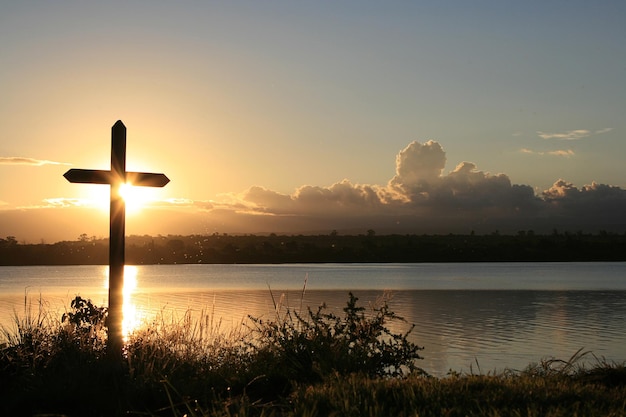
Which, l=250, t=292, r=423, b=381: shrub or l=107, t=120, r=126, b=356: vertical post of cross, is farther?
l=107, t=120, r=126, b=356: vertical post of cross

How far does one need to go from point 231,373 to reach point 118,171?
3.61 metres

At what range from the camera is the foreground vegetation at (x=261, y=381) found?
743 centimetres

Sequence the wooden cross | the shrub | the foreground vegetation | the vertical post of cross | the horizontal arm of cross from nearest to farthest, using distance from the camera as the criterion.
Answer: the foreground vegetation → the shrub → the vertical post of cross → the wooden cross → the horizontal arm of cross

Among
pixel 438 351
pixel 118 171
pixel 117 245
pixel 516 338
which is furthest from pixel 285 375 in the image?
pixel 516 338

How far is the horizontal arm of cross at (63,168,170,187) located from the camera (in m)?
11.9

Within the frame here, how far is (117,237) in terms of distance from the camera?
1170 cm

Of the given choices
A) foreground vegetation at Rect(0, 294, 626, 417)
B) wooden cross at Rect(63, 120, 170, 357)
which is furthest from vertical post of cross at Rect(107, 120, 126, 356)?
foreground vegetation at Rect(0, 294, 626, 417)

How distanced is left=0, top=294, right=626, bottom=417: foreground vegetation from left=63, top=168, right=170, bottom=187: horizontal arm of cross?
2.29 metres

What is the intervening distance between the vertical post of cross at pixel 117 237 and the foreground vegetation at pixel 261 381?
1.32 ft

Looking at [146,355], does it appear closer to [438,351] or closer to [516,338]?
[438,351]

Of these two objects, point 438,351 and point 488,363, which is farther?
point 438,351

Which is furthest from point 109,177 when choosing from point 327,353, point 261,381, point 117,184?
point 327,353

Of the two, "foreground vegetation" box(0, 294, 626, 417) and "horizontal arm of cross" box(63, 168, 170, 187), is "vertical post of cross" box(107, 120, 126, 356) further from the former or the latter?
"foreground vegetation" box(0, 294, 626, 417)

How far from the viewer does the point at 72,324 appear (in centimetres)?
1237
